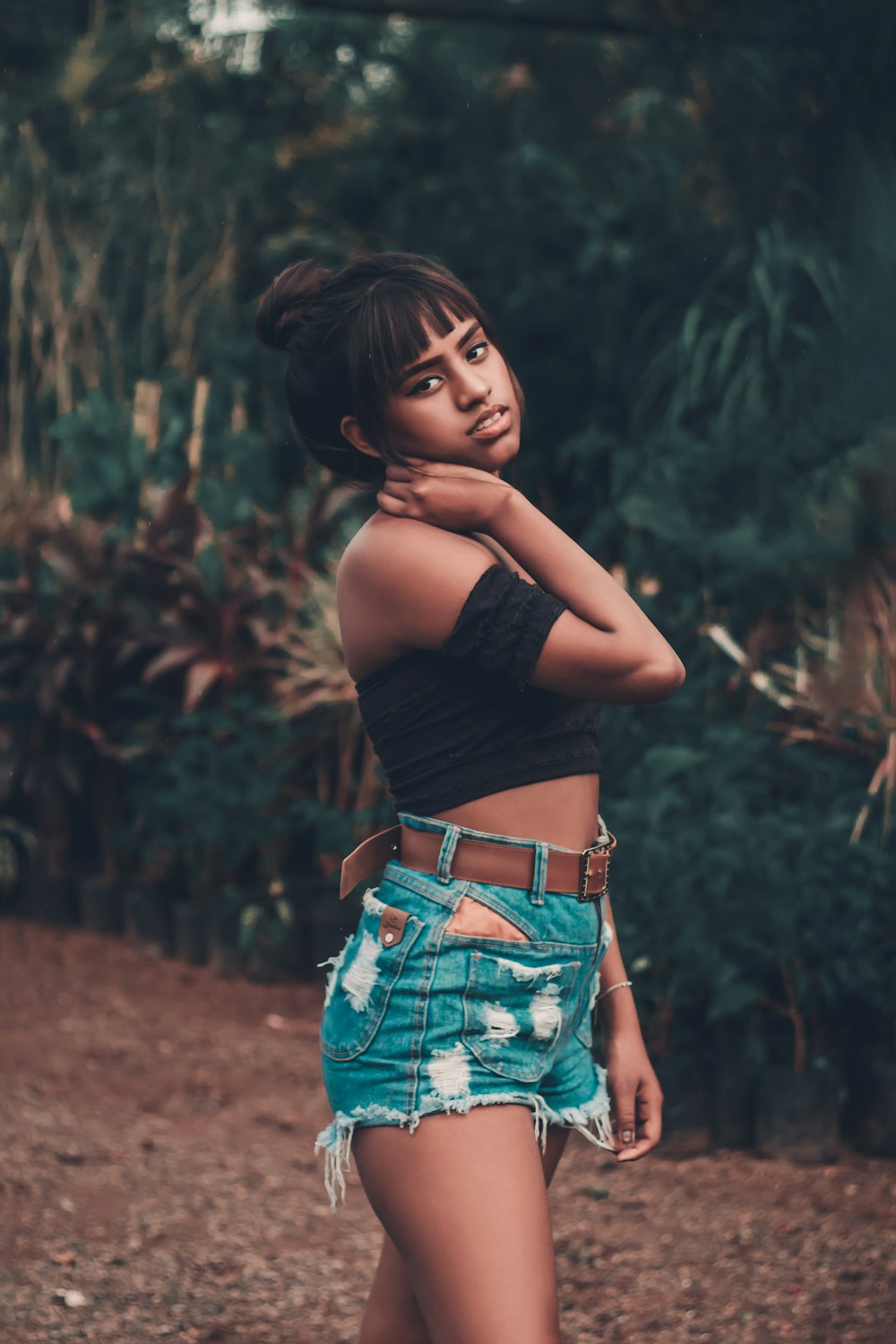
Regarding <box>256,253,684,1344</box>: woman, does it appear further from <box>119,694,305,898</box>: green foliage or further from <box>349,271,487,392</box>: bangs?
<box>119,694,305,898</box>: green foliage

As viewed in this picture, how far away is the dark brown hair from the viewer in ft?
5.78

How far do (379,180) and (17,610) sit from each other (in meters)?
3.12

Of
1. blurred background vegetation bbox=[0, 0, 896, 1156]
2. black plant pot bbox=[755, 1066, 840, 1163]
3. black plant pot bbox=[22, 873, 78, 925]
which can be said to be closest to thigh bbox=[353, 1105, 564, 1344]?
blurred background vegetation bbox=[0, 0, 896, 1156]

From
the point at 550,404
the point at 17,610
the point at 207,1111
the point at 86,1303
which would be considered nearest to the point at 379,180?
the point at 550,404

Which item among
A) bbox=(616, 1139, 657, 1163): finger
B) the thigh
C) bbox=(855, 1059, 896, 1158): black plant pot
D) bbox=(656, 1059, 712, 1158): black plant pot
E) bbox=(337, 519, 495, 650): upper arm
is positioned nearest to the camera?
the thigh

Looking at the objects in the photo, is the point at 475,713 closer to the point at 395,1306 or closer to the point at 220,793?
the point at 395,1306

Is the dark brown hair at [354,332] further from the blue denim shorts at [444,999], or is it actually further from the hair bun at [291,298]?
the blue denim shorts at [444,999]

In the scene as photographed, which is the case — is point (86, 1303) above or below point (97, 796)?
below

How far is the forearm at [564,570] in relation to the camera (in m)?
1.73

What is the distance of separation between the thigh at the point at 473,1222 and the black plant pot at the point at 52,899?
14.4 ft

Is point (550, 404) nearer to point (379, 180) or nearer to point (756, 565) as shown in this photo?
→ point (379, 180)

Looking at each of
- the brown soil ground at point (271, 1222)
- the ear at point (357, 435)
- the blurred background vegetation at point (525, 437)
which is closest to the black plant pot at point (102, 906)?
the blurred background vegetation at point (525, 437)

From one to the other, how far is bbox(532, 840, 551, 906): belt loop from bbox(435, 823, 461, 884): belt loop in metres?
0.10

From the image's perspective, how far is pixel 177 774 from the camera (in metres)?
5.23
